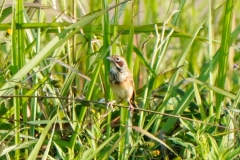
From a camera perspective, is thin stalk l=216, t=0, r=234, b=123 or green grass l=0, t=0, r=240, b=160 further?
thin stalk l=216, t=0, r=234, b=123

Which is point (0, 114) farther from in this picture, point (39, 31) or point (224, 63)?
point (224, 63)

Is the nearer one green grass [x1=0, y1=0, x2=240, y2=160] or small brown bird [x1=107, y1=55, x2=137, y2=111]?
green grass [x1=0, y1=0, x2=240, y2=160]

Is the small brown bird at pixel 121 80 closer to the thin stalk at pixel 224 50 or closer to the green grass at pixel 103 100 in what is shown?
the green grass at pixel 103 100

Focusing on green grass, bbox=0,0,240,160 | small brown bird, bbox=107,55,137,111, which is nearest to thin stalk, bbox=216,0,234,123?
green grass, bbox=0,0,240,160

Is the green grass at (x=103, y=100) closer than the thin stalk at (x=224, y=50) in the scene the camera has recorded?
Yes

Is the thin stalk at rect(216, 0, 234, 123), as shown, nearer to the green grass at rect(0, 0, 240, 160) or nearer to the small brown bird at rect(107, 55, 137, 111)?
the green grass at rect(0, 0, 240, 160)

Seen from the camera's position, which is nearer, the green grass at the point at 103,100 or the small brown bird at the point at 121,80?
the green grass at the point at 103,100

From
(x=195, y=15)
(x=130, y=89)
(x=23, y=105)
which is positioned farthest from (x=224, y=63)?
(x=195, y=15)

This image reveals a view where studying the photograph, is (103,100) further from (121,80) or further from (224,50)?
(224,50)

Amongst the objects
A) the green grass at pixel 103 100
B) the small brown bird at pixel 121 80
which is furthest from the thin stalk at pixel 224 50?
the small brown bird at pixel 121 80

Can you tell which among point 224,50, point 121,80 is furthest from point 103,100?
point 224,50
